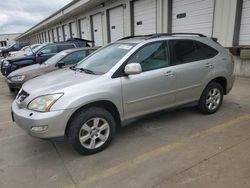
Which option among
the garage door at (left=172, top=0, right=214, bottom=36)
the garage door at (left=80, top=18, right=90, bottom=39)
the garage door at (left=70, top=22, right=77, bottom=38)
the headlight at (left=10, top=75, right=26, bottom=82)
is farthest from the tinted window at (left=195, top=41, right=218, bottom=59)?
the garage door at (left=70, top=22, right=77, bottom=38)

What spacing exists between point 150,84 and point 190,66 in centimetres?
97

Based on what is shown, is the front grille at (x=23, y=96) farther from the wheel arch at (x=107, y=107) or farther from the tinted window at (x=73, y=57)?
the tinted window at (x=73, y=57)

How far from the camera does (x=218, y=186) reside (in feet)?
8.13

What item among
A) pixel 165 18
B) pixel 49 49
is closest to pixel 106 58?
pixel 49 49

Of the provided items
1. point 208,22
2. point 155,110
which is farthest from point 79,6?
point 155,110

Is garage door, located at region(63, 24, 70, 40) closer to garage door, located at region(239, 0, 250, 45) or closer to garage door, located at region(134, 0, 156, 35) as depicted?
garage door, located at region(134, 0, 156, 35)

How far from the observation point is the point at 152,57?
375cm

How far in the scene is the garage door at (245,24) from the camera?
299 inches

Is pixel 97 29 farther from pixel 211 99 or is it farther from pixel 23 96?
pixel 23 96

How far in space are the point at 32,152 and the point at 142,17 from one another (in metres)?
10.8

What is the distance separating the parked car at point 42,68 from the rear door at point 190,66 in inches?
143

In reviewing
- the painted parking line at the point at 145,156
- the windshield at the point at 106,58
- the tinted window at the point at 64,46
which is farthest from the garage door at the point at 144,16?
the painted parking line at the point at 145,156

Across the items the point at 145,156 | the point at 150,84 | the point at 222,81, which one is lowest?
the point at 145,156

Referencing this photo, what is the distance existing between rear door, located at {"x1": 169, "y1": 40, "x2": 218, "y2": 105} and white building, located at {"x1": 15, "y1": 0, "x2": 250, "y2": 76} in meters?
4.15
